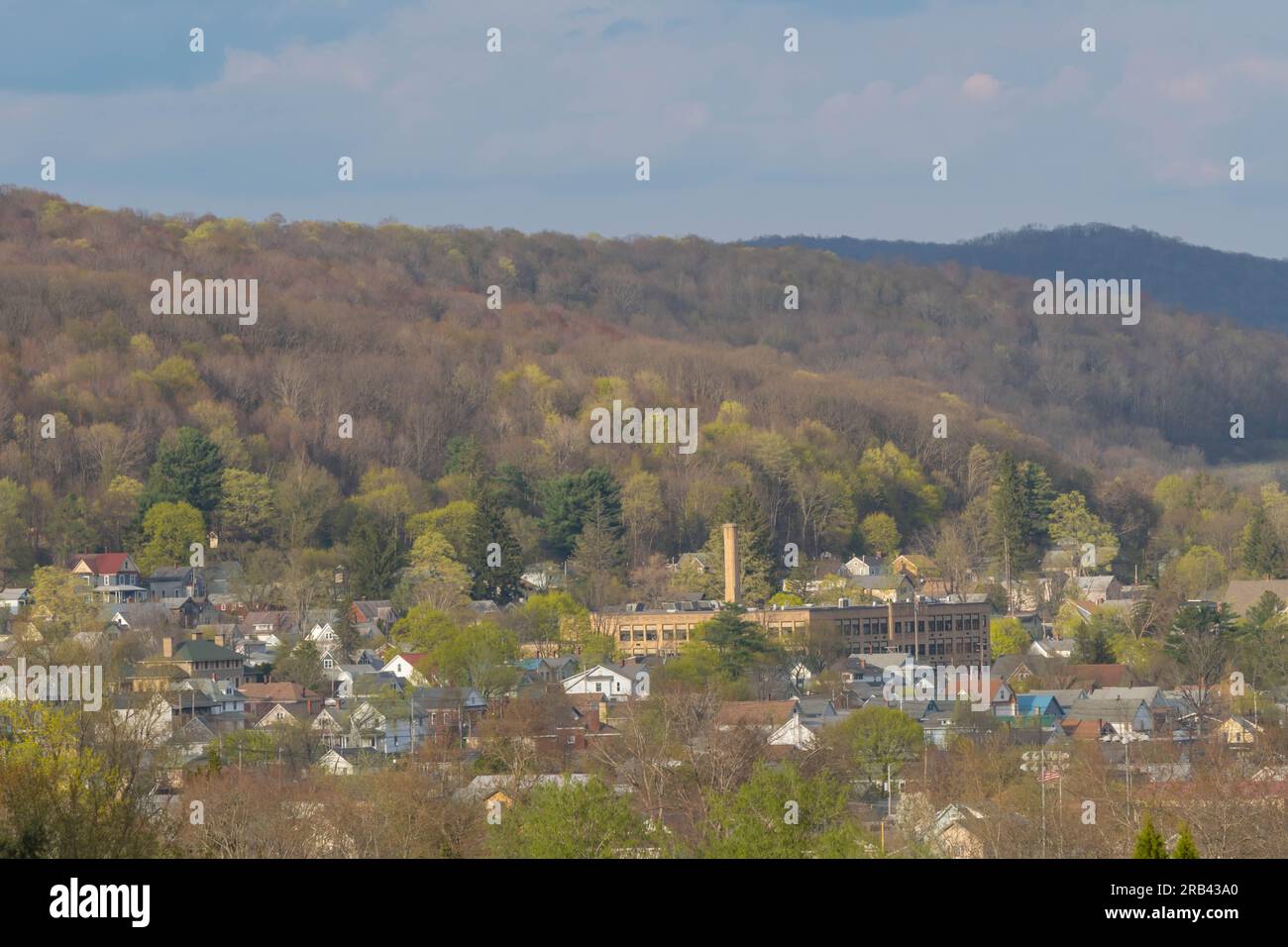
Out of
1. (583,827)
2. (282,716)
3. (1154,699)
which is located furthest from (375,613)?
(583,827)

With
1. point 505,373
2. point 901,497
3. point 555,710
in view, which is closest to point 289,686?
point 555,710

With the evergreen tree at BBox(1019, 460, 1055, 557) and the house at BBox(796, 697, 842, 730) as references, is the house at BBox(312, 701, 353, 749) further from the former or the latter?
the evergreen tree at BBox(1019, 460, 1055, 557)

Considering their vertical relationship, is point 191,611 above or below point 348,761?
above

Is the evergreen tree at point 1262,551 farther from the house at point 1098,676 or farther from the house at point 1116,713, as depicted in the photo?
Answer: the house at point 1116,713

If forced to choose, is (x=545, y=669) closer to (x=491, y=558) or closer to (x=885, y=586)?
(x=491, y=558)

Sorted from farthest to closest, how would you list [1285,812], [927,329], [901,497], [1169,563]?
[927,329]
[901,497]
[1169,563]
[1285,812]
